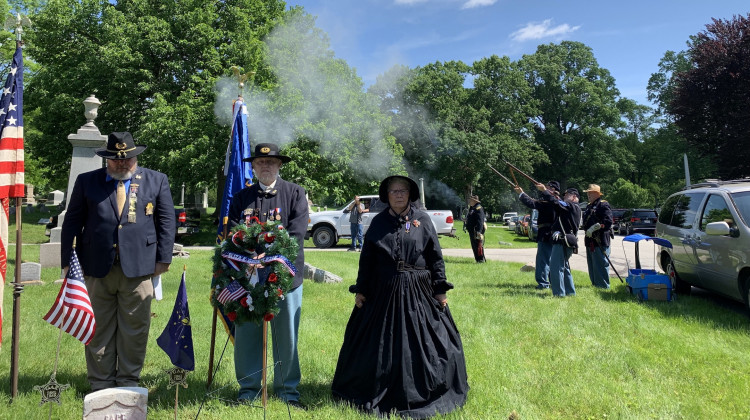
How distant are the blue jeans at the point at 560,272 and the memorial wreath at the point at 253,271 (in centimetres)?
573

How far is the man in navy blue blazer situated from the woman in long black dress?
171 cm

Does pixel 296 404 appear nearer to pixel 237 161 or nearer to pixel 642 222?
pixel 237 161

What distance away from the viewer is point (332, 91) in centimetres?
2225

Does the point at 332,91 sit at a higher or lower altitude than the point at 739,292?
higher

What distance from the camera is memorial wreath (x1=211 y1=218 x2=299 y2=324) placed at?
11.1ft

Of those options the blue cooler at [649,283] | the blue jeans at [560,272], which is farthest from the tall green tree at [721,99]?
the blue jeans at [560,272]

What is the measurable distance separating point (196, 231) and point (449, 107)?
30.6 meters

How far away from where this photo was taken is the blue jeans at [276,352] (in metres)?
3.79

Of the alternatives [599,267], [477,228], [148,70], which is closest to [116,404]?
[599,267]

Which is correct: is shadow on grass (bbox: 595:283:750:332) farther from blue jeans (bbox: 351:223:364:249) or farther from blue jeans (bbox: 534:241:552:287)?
blue jeans (bbox: 351:223:364:249)

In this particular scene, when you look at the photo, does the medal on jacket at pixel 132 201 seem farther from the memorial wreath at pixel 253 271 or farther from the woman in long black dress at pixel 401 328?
the woman in long black dress at pixel 401 328

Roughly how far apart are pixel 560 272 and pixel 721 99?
18.7 metres

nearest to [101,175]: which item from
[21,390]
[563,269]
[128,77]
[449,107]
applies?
[21,390]

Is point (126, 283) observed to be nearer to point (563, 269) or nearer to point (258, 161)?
point (258, 161)
